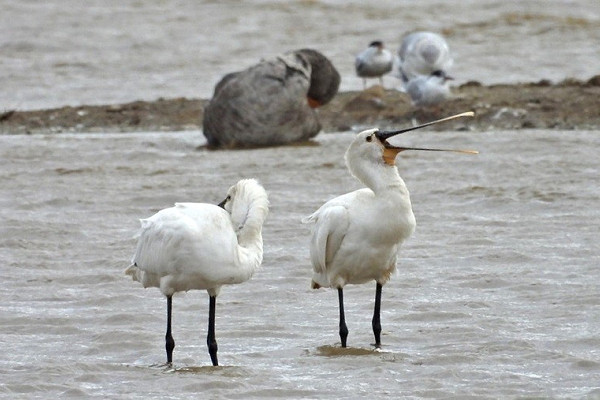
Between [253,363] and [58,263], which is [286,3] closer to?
[58,263]

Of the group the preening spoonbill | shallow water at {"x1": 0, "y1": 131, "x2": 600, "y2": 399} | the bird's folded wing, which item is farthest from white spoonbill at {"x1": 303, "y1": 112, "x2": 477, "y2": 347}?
the preening spoonbill

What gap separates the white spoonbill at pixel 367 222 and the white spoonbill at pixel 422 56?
10.5m

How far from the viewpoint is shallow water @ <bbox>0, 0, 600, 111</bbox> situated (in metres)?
21.2

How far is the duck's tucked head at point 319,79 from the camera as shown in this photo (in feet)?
57.1

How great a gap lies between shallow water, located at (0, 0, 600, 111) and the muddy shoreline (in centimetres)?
129

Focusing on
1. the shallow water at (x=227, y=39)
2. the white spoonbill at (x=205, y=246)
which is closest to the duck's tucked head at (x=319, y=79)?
the shallow water at (x=227, y=39)

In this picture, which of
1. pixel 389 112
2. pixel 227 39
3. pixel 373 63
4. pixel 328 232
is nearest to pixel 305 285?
pixel 328 232

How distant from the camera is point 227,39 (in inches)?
974

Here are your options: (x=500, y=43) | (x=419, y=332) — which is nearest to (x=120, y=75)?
(x=500, y=43)

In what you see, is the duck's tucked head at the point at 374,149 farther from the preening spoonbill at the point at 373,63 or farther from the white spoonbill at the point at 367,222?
the preening spoonbill at the point at 373,63

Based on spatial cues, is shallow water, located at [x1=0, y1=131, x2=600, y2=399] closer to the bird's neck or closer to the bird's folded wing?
the bird's folded wing

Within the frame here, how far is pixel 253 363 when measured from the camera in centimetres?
841

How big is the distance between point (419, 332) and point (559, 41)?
15302 millimetres

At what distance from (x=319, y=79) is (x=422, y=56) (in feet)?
9.32
